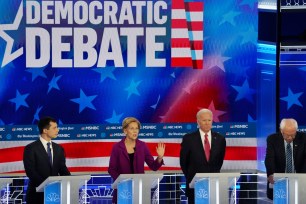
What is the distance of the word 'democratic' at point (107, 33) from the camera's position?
1212 cm

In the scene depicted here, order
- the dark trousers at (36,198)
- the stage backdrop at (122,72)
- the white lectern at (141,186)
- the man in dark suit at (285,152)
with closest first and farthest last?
the white lectern at (141,186)
the dark trousers at (36,198)
the man in dark suit at (285,152)
the stage backdrop at (122,72)

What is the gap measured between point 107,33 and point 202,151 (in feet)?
8.31

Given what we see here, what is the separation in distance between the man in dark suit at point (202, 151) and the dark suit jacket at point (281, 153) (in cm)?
52

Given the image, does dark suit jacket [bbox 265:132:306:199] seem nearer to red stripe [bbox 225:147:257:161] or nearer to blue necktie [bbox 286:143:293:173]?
blue necktie [bbox 286:143:293:173]

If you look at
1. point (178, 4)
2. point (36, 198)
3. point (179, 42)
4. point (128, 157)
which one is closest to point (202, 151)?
point (128, 157)

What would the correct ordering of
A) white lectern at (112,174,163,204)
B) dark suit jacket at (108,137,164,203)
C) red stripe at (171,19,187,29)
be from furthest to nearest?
red stripe at (171,19,187,29) → dark suit jacket at (108,137,164,203) → white lectern at (112,174,163,204)

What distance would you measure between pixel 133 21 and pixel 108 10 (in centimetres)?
35

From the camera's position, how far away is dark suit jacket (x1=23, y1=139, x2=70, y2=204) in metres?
9.74

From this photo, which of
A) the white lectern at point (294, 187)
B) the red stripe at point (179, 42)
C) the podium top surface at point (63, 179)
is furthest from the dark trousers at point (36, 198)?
the red stripe at point (179, 42)

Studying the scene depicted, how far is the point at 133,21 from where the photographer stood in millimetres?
12312

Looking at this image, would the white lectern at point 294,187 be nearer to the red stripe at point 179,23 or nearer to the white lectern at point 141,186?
the white lectern at point 141,186

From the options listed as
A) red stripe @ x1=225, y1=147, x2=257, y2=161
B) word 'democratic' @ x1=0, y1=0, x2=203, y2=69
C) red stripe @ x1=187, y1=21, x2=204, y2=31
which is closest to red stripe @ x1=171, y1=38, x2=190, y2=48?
word 'democratic' @ x1=0, y1=0, x2=203, y2=69

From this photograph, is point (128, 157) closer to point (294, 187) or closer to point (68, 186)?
point (68, 186)

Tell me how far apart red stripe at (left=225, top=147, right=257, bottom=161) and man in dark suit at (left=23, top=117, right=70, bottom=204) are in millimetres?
3076
